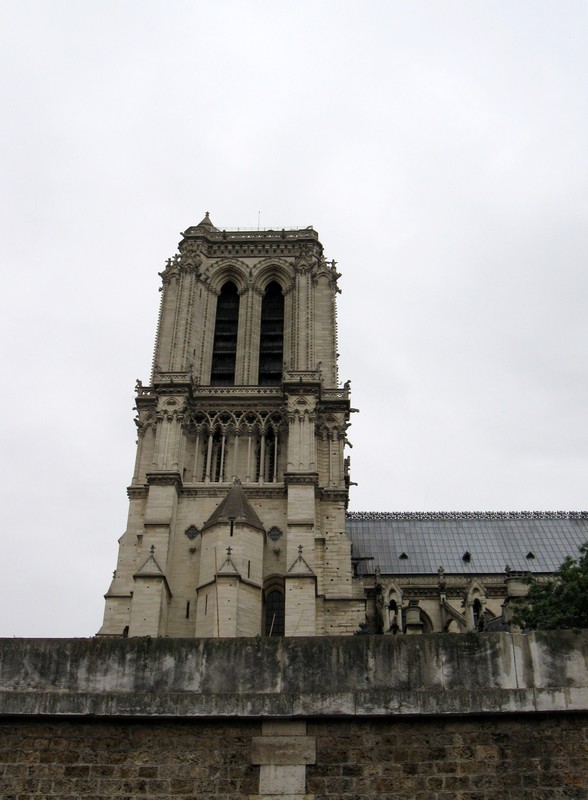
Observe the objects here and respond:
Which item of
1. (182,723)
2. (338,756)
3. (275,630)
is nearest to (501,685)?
(338,756)

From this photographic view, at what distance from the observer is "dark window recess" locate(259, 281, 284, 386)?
152 ft

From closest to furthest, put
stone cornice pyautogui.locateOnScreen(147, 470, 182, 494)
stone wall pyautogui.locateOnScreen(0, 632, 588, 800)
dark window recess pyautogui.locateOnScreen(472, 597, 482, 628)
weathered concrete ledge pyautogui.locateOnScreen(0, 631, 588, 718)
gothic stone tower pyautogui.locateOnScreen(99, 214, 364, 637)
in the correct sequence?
stone wall pyautogui.locateOnScreen(0, 632, 588, 800), weathered concrete ledge pyautogui.locateOnScreen(0, 631, 588, 718), gothic stone tower pyautogui.locateOnScreen(99, 214, 364, 637), stone cornice pyautogui.locateOnScreen(147, 470, 182, 494), dark window recess pyautogui.locateOnScreen(472, 597, 482, 628)

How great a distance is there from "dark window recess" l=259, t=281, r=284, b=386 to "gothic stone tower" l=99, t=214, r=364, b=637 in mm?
84

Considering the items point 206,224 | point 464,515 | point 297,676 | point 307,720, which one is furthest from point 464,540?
point 307,720

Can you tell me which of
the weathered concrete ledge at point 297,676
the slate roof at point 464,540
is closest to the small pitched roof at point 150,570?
the slate roof at point 464,540

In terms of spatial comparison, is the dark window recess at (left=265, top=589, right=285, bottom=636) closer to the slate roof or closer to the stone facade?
the stone facade

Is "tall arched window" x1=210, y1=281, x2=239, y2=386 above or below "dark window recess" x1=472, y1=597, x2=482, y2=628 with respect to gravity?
above

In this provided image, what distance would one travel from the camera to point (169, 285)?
156 ft

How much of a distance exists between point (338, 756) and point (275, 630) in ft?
91.4

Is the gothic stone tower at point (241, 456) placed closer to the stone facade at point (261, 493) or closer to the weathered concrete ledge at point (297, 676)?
the stone facade at point (261, 493)

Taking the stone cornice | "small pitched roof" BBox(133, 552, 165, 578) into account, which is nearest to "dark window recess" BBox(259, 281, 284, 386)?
the stone cornice

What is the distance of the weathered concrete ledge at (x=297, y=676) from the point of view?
9.64m

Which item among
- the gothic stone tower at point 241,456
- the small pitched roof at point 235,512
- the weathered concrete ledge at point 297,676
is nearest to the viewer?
the weathered concrete ledge at point 297,676

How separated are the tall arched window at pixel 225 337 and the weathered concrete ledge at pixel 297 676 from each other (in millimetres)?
35901
